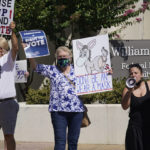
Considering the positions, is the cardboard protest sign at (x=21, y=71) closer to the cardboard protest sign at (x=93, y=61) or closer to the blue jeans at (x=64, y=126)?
the cardboard protest sign at (x=93, y=61)

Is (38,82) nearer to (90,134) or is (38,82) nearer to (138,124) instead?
(90,134)

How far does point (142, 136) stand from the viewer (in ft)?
18.2

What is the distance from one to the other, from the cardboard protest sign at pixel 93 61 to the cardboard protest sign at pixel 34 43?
490 millimetres

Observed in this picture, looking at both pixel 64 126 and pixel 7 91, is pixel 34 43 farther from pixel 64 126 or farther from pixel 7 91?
pixel 64 126

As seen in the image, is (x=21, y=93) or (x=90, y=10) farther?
(x=21, y=93)

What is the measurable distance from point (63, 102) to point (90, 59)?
0.92m

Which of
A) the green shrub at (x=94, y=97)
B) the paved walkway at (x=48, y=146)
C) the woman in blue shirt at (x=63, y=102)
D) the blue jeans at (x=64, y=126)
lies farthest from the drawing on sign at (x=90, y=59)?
the green shrub at (x=94, y=97)

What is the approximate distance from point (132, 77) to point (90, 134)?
354 centimetres

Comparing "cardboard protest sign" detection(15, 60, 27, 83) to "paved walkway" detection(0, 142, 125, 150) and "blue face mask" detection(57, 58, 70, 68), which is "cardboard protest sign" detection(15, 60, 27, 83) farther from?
"blue face mask" detection(57, 58, 70, 68)

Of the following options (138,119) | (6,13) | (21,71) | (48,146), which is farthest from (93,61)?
(48,146)

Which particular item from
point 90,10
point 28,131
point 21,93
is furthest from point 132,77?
point 21,93

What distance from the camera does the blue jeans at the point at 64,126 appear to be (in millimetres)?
6098

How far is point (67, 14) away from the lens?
→ 34.6ft

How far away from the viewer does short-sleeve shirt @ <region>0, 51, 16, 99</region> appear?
611 centimetres
